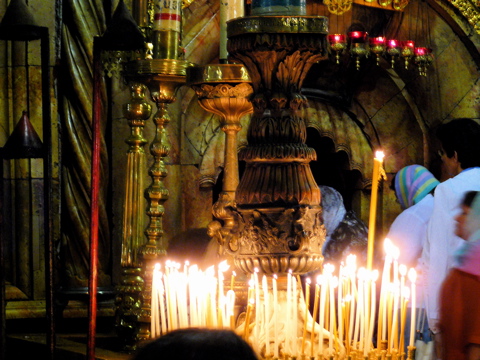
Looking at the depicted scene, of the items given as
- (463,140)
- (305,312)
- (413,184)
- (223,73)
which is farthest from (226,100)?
(413,184)

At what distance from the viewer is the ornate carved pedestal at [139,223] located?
17.2 feet

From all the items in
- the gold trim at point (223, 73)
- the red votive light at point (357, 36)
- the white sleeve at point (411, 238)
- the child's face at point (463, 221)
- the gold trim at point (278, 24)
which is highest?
the red votive light at point (357, 36)

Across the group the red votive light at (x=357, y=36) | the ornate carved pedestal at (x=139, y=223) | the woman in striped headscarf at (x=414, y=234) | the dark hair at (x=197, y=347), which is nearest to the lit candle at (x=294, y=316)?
the ornate carved pedestal at (x=139, y=223)

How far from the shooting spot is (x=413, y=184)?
614cm

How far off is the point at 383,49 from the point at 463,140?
304cm

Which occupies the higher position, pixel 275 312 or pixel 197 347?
pixel 197 347

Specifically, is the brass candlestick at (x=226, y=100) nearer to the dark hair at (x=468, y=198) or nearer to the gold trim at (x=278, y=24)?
the gold trim at (x=278, y=24)

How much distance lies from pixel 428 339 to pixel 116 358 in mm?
1537

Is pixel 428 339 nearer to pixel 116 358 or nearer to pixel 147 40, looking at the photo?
pixel 116 358

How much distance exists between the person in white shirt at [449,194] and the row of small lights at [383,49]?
2838 mm

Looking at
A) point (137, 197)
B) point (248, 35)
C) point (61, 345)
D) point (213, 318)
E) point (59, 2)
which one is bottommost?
point (61, 345)

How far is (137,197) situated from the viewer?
541 centimetres

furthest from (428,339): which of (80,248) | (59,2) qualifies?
(59,2)

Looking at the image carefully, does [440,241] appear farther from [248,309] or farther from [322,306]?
[248,309]
